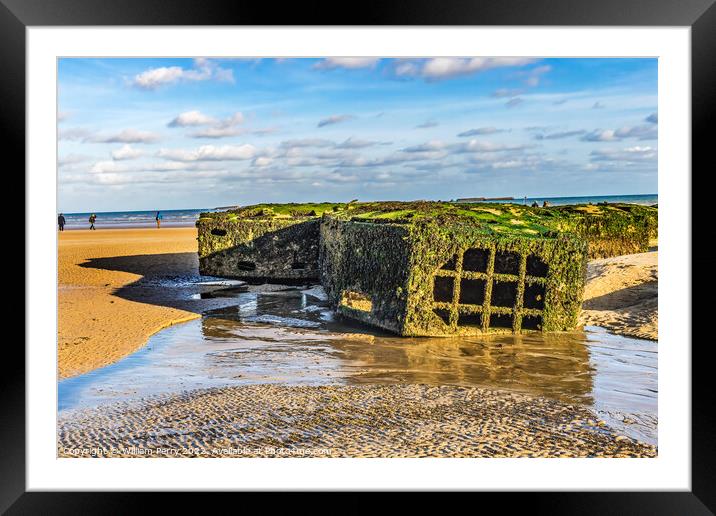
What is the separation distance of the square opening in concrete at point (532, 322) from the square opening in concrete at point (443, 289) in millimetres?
1306

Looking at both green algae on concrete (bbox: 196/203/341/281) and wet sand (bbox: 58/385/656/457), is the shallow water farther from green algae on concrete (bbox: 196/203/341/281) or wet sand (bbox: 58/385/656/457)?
green algae on concrete (bbox: 196/203/341/281)

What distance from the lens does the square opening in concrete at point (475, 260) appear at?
1009 centimetres

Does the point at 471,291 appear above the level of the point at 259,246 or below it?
below

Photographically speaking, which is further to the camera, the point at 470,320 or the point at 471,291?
the point at 471,291

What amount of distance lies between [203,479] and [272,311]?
26.9 feet

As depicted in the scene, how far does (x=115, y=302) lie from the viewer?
13539mm

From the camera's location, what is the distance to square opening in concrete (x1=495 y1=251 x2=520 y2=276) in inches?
401

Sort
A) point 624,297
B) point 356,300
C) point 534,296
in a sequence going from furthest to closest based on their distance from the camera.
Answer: point 624,297, point 356,300, point 534,296

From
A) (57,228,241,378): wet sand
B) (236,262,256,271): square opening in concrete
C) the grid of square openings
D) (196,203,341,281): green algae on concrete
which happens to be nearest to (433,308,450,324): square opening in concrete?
the grid of square openings

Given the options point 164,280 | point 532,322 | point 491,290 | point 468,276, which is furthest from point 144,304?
point 532,322

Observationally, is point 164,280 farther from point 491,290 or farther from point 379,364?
point 379,364

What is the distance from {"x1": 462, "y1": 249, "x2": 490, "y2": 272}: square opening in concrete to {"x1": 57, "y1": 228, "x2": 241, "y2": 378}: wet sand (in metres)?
5.04
